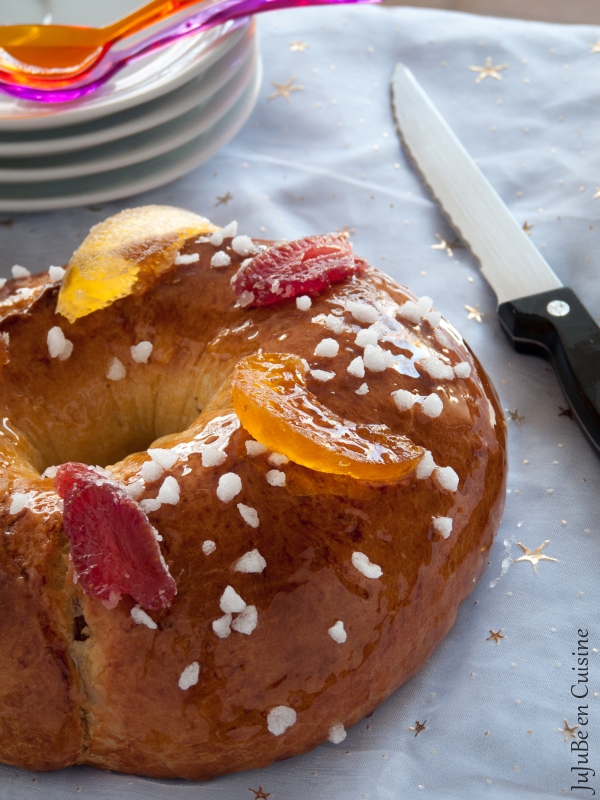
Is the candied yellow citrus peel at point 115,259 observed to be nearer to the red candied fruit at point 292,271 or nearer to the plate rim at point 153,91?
the red candied fruit at point 292,271

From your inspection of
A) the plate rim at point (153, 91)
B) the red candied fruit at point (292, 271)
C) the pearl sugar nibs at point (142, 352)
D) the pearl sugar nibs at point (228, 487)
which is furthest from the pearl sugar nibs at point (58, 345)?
Result: the plate rim at point (153, 91)

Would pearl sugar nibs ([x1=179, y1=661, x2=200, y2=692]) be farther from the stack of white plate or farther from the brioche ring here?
the stack of white plate

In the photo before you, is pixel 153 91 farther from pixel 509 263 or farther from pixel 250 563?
pixel 250 563

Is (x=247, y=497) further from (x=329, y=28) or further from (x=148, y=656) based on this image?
(x=329, y=28)

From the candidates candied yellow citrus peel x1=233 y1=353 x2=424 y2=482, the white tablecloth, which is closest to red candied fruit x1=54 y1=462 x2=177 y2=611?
candied yellow citrus peel x1=233 y1=353 x2=424 y2=482

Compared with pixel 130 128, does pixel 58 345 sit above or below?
below

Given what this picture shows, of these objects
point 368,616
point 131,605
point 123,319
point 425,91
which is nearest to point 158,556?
point 131,605

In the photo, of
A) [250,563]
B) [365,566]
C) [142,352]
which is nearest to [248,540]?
[250,563]
